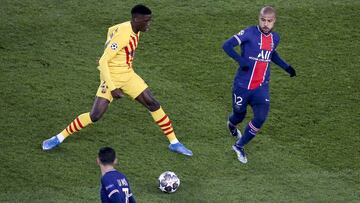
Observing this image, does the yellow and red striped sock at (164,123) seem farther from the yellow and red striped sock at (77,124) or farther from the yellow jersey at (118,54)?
the yellow and red striped sock at (77,124)

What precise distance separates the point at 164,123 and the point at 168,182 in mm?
1305

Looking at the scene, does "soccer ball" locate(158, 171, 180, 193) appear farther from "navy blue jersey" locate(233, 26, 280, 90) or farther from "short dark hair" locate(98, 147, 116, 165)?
"short dark hair" locate(98, 147, 116, 165)

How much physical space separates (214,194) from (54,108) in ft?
11.1

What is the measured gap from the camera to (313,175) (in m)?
12.1

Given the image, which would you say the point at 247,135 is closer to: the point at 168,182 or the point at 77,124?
the point at 168,182

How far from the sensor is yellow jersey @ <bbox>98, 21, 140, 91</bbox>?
1180 centimetres

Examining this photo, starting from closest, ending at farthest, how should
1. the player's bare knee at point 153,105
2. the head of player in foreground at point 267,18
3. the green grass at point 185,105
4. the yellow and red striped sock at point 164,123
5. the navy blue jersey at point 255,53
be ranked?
the head of player in foreground at point 267,18 < the green grass at point 185,105 < the navy blue jersey at point 255,53 < the player's bare knee at point 153,105 < the yellow and red striped sock at point 164,123

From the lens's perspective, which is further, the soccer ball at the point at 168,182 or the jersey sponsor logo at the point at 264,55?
the jersey sponsor logo at the point at 264,55

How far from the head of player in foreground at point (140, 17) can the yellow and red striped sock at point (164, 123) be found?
4.05ft

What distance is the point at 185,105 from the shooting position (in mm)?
13922

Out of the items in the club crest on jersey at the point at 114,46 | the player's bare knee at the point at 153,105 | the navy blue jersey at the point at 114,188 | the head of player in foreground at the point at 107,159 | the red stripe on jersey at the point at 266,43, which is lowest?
the player's bare knee at the point at 153,105

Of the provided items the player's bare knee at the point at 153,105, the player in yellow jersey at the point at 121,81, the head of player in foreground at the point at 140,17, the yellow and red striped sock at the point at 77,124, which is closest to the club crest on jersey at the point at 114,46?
the player in yellow jersey at the point at 121,81

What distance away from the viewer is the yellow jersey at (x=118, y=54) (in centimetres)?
1180

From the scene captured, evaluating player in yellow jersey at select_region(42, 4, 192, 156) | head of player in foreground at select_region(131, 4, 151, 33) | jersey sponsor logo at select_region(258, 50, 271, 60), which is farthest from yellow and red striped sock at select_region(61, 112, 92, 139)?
A: jersey sponsor logo at select_region(258, 50, 271, 60)
